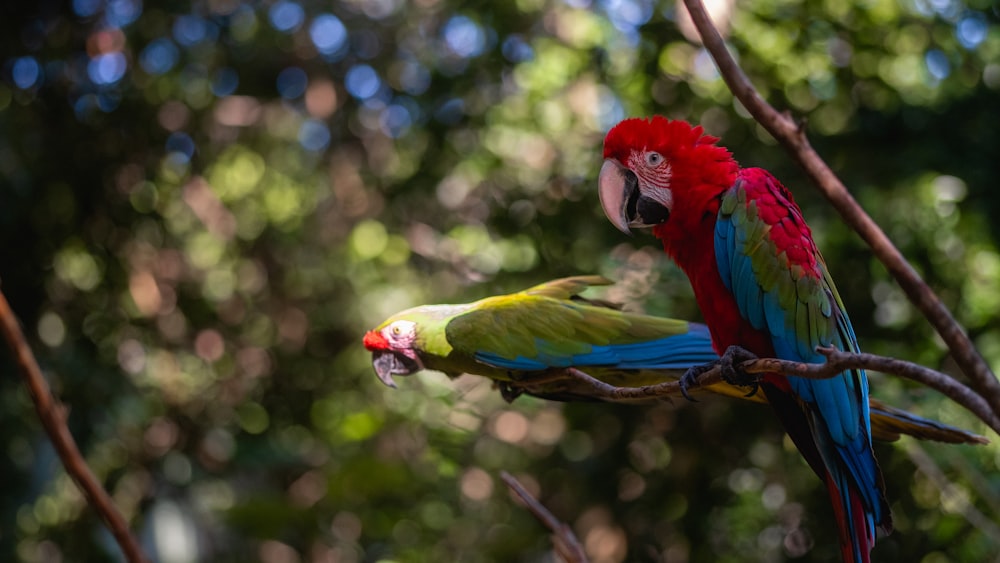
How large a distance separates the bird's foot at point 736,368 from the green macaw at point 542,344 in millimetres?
131

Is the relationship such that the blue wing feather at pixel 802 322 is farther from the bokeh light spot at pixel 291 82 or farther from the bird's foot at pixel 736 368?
the bokeh light spot at pixel 291 82

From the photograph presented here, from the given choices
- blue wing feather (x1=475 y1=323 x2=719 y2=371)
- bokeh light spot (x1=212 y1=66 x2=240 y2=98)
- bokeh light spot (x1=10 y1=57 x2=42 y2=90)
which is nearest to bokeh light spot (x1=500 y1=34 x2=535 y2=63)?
bokeh light spot (x1=212 y1=66 x2=240 y2=98)

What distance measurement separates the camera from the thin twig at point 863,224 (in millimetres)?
573

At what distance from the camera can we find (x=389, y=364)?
139 centimetres

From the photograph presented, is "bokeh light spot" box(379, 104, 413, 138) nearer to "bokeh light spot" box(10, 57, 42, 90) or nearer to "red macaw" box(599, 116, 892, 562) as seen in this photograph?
"bokeh light spot" box(10, 57, 42, 90)

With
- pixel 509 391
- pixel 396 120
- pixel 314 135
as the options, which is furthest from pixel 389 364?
pixel 314 135

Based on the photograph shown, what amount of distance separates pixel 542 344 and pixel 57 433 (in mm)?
658

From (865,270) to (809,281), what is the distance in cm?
135

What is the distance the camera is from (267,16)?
139 inches

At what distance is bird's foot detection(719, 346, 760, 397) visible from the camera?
106 cm

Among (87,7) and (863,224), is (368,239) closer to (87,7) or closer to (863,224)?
(87,7)

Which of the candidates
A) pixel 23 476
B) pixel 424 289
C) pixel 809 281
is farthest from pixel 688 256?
pixel 23 476

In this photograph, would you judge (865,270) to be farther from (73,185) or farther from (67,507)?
(67,507)

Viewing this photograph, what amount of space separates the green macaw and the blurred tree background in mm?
828
